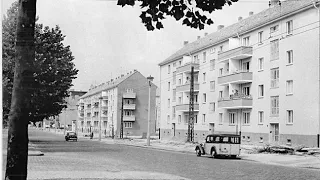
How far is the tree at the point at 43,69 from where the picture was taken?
7359 millimetres

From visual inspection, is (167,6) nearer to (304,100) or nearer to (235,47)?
(304,100)

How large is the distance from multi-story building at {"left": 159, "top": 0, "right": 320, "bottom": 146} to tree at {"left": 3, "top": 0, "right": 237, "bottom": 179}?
53.5 ft

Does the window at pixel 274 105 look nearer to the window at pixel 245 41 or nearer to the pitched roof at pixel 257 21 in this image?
the window at pixel 245 41

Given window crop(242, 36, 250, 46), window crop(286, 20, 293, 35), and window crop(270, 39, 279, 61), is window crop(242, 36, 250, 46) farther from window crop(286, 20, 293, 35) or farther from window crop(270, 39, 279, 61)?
window crop(286, 20, 293, 35)

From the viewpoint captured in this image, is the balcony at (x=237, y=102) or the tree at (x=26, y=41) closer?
the tree at (x=26, y=41)

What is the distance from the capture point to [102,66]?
8.38 m

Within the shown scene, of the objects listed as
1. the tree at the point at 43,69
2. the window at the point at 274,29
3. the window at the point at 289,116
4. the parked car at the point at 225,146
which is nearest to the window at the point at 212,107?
the window at the point at 289,116

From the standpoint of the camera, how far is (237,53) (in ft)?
103

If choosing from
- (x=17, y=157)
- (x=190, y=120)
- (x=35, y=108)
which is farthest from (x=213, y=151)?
(x=17, y=157)

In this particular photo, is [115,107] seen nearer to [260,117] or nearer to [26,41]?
[260,117]

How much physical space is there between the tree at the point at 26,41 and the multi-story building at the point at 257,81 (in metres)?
16.3

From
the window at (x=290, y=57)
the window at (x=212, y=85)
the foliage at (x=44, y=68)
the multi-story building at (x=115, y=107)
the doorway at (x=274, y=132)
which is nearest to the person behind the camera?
the foliage at (x=44, y=68)

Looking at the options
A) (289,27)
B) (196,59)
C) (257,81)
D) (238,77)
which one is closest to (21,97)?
(289,27)

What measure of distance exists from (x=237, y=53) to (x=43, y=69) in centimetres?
2441
